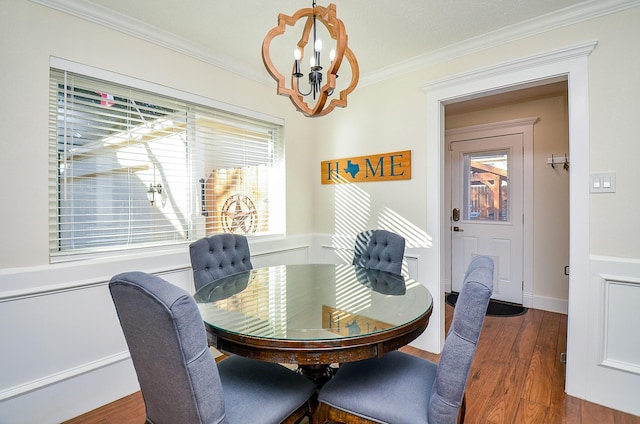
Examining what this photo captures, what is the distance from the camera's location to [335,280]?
2.07m

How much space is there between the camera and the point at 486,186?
13.3 ft

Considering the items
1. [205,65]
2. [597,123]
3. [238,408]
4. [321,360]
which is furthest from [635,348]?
[205,65]

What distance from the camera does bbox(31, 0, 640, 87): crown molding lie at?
1.91 metres

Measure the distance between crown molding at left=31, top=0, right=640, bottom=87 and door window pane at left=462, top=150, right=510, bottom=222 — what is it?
6.33 feet

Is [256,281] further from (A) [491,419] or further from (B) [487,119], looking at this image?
(B) [487,119]

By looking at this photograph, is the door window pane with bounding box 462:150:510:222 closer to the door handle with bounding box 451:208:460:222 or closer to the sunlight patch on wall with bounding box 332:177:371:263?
the door handle with bounding box 451:208:460:222

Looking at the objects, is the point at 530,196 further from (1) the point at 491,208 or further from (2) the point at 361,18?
(2) the point at 361,18

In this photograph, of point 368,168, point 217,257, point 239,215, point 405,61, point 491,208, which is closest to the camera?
point 217,257

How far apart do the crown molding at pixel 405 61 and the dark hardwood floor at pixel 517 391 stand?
245cm

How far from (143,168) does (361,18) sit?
1853mm

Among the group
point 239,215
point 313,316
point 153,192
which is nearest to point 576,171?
point 313,316

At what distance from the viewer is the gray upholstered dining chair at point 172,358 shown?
3.06 feet

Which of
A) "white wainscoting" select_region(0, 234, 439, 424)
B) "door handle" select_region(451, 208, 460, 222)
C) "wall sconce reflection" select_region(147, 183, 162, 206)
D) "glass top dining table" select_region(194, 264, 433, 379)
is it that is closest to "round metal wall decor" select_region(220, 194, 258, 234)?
"wall sconce reflection" select_region(147, 183, 162, 206)

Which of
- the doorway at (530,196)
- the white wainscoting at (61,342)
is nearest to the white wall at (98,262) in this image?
the white wainscoting at (61,342)
